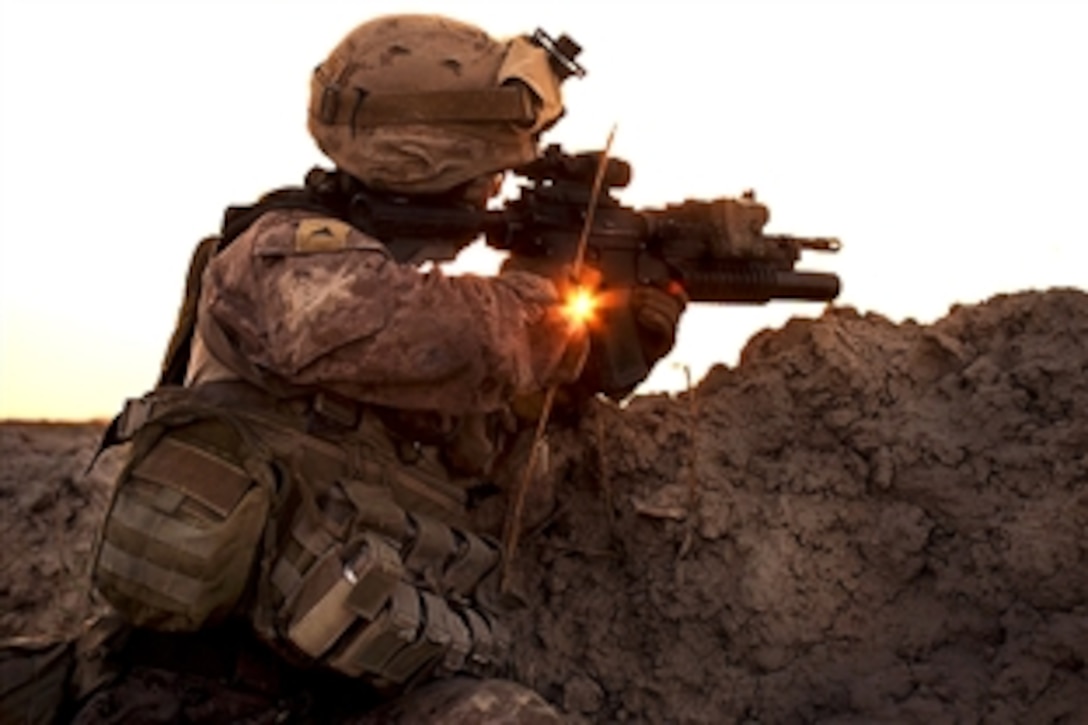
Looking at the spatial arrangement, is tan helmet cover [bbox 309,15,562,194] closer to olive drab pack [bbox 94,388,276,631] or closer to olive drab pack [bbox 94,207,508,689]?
olive drab pack [bbox 94,207,508,689]

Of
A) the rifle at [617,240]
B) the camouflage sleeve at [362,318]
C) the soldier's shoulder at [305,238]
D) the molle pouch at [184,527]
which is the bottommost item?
the molle pouch at [184,527]

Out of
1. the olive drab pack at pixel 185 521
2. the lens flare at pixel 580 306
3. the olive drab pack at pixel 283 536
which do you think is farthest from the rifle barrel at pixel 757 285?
the olive drab pack at pixel 185 521

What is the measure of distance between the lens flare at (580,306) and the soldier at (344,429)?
5cm

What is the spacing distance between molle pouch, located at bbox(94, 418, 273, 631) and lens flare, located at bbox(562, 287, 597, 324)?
3.22 feet

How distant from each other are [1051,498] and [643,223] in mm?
1636

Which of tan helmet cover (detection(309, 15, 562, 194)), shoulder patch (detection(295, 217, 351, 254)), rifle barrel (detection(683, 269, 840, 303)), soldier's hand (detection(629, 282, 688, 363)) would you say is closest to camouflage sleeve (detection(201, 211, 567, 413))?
shoulder patch (detection(295, 217, 351, 254))

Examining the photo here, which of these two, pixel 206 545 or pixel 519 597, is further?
pixel 519 597

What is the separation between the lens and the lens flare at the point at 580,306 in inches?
165

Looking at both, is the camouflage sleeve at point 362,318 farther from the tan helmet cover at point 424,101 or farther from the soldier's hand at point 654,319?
the soldier's hand at point 654,319

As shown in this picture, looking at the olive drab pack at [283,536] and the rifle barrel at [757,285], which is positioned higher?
the rifle barrel at [757,285]

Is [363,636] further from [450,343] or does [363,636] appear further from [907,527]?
[907,527]

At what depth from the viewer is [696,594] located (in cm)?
489

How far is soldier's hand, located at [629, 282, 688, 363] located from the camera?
4.89 meters

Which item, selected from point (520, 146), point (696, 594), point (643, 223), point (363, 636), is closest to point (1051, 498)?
point (696, 594)
